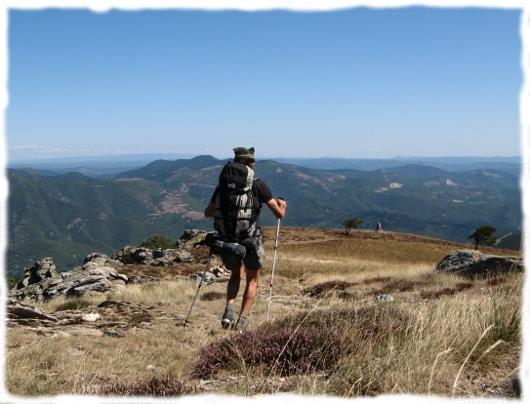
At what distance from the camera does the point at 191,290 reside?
17.7 meters

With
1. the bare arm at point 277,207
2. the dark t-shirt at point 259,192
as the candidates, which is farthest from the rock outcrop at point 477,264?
the dark t-shirt at point 259,192

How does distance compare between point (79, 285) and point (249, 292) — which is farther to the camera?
point (79, 285)

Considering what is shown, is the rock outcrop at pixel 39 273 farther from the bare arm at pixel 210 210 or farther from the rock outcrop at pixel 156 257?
the bare arm at pixel 210 210

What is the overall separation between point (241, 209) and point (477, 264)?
18273 millimetres

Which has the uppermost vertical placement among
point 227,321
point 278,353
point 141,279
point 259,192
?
point 259,192

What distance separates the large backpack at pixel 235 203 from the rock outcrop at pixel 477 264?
49.1 feet

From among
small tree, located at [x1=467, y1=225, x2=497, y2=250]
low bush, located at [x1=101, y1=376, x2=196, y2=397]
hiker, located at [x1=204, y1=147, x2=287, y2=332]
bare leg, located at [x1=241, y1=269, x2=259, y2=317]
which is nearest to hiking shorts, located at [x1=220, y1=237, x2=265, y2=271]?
hiker, located at [x1=204, y1=147, x2=287, y2=332]

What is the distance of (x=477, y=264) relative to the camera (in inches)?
901

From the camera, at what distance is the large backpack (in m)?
8.33

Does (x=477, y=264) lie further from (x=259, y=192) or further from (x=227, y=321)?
(x=259, y=192)

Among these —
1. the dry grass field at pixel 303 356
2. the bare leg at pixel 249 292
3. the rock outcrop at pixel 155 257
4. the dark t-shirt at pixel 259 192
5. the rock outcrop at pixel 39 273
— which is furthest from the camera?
the rock outcrop at pixel 155 257

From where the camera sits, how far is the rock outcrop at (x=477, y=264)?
68.7ft

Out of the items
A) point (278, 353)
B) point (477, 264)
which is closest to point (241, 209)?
point (278, 353)

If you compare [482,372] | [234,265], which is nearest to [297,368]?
[482,372]
